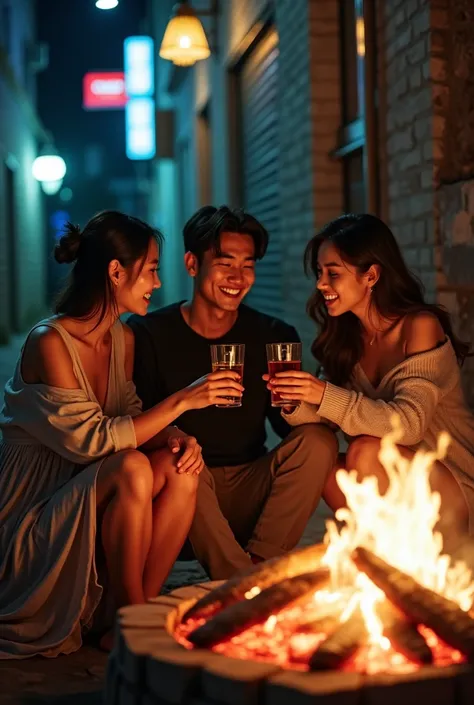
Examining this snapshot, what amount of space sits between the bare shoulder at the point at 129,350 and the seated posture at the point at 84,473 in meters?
0.25

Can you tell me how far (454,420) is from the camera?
13.8 feet

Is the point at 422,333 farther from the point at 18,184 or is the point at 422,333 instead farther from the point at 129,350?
the point at 18,184

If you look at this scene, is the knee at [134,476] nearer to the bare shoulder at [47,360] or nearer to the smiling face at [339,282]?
the bare shoulder at [47,360]

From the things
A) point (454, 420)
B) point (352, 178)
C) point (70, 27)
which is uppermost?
point (70, 27)

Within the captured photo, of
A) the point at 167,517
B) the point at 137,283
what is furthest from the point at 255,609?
the point at 137,283

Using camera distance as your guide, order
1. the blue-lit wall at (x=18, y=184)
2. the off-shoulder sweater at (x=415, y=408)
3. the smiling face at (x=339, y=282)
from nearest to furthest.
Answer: the off-shoulder sweater at (x=415, y=408) < the smiling face at (x=339, y=282) < the blue-lit wall at (x=18, y=184)

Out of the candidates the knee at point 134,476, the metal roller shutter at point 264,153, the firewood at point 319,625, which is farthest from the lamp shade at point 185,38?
the firewood at point 319,625

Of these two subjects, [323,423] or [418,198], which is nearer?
[323,423]

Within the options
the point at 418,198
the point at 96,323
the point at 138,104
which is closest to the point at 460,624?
the point at 96,323

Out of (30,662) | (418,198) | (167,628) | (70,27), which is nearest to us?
(167,628)

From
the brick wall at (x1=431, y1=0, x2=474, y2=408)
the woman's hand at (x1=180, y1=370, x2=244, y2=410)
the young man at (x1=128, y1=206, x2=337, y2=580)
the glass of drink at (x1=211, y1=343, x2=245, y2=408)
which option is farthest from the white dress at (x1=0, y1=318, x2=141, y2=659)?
the brick wall at (x1=431, y1=0, x2=474, y2=408)

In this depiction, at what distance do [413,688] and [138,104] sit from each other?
27195 mm

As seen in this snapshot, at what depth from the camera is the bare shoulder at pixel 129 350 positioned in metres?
4.34

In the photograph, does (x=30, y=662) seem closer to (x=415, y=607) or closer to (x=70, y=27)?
(x=415, y=607)
